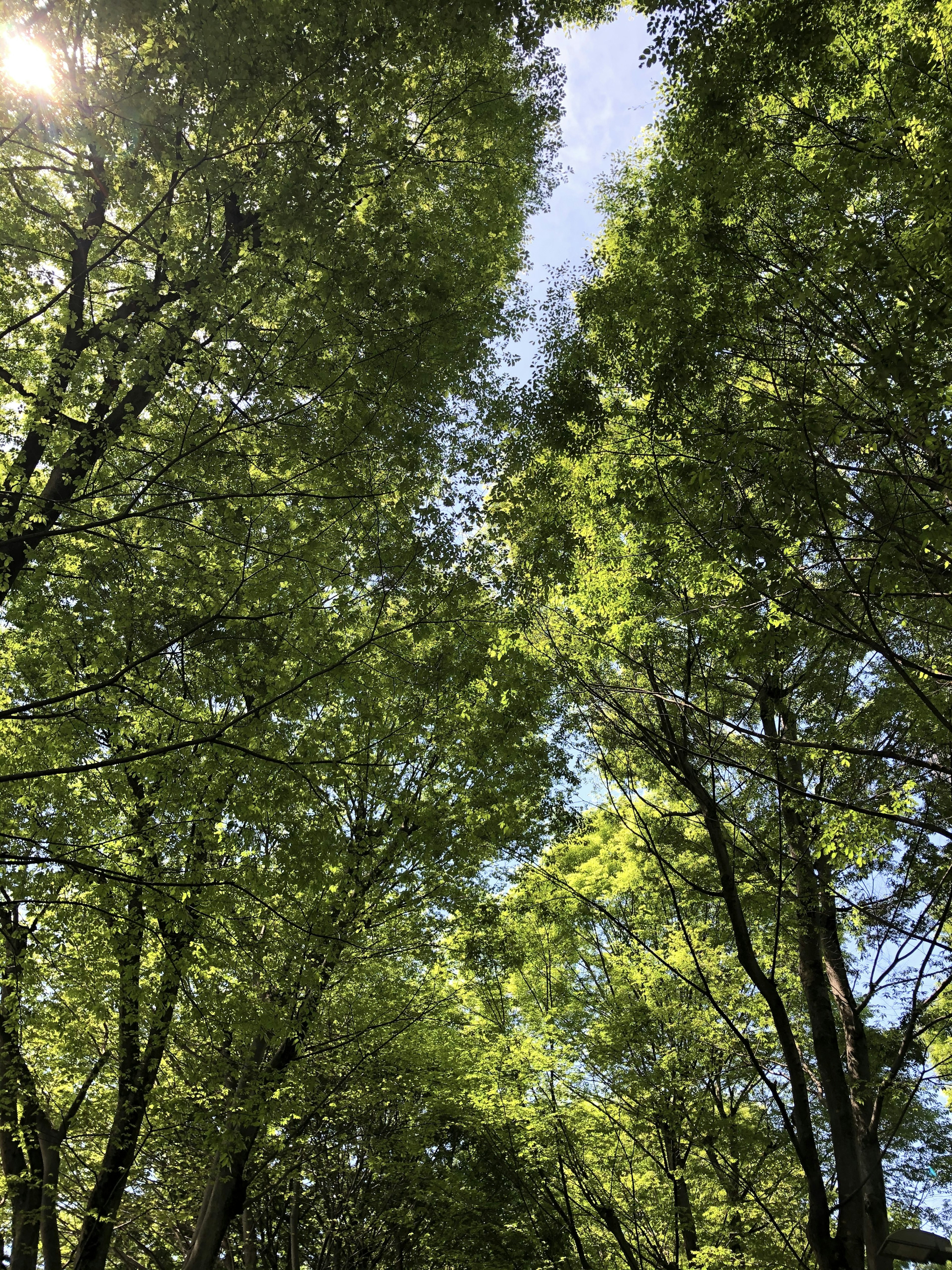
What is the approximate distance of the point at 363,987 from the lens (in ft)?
28.6

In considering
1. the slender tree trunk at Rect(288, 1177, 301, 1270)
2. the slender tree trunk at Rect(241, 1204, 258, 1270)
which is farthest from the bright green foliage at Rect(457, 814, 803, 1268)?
the slender tree trunk at Rect(241, 1204, 258, 1270)

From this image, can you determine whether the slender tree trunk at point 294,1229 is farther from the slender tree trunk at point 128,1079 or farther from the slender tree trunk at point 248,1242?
the slender tree trunk at point 128,1079

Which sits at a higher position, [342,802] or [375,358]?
[375,358]

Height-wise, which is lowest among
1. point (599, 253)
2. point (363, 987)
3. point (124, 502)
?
point (363, 987)

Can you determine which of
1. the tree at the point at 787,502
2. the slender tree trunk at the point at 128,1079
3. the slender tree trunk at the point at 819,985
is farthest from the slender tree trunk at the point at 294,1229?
the tree at the point at 787,502

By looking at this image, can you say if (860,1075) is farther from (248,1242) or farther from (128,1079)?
(248,1242)

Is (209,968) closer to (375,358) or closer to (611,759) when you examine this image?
(611,759)

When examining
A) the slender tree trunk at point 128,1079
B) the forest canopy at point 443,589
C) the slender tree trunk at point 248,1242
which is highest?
the forest canopy at point 443,589

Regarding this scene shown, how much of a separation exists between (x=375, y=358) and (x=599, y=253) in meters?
4.12

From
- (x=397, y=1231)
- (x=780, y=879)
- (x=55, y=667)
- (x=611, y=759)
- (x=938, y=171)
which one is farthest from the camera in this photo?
(x=397, y=1231)

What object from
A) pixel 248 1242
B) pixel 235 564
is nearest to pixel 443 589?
pixel 235 564

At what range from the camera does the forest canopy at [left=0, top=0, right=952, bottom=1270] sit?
13.6ft

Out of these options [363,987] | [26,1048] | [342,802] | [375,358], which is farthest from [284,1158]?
[375,358]

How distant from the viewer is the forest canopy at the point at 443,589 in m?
4.13
